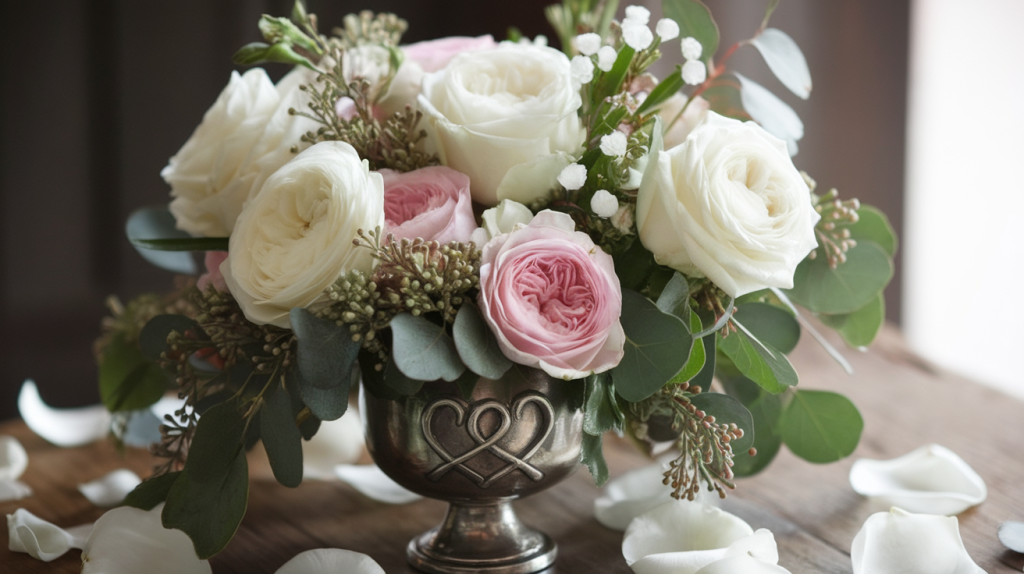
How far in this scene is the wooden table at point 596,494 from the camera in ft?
2.56

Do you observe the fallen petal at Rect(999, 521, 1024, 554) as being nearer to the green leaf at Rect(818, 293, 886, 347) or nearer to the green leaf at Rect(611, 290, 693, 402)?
the green leaf at Rect(818, 293, 886, 347)

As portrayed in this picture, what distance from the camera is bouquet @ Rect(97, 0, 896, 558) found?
592mm

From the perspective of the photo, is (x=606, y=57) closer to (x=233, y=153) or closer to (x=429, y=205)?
(x=429, y=205)

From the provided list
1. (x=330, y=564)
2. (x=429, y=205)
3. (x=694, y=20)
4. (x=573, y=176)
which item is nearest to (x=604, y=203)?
(x=573, y=176)

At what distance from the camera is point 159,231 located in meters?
0.93

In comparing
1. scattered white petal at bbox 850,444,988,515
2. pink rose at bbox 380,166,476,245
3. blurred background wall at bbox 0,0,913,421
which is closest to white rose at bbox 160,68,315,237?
pink rose at bbox 380,166,476,245

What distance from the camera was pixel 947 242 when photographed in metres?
1.85

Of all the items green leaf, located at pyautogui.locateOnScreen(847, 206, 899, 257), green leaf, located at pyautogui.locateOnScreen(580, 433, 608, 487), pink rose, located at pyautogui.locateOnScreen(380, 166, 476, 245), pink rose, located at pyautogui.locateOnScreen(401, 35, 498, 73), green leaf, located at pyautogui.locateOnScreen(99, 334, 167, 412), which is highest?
pink rose, located at pyautogui.locateOnScreen(401, 35, 498, 73)

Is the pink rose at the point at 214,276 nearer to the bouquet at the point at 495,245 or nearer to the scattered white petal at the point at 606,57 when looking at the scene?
the bouquet at the point at 495,245

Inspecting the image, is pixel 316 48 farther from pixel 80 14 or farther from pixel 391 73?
pixel 80 14

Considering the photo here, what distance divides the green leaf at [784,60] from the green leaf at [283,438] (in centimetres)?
51

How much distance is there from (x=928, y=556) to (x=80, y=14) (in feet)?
5.27

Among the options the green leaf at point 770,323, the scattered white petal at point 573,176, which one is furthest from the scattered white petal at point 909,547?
the scattered white petal at point 573,176

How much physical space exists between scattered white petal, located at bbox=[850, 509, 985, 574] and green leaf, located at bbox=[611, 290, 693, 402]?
0.25 m
